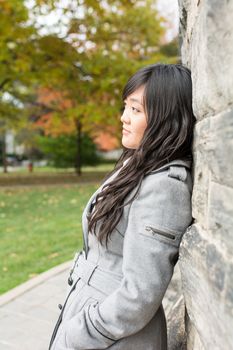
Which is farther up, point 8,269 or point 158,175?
point 158,175

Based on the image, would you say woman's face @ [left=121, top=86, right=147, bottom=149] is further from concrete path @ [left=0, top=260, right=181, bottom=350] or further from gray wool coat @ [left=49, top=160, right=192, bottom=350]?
concrete path @ [left=0, top=260, right=181, bottom=350]

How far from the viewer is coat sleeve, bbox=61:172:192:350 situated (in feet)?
4.60

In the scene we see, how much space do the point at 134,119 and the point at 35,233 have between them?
17.5 ft

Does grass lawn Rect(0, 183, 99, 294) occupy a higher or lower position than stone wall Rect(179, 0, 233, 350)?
lower

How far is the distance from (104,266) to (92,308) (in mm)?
164

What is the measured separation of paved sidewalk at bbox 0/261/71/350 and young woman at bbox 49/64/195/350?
161cm

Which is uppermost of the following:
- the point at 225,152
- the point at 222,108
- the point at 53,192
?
the point at 222,108

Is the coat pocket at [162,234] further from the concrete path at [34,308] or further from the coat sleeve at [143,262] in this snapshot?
the concrete path at [34,308]

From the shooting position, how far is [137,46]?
16219mm

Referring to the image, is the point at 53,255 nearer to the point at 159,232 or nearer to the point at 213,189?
the point at 159,232

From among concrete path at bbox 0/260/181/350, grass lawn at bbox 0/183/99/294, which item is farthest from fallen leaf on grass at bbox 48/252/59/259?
concrete path at bbox 0/260/181/350

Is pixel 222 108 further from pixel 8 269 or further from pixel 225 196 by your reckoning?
pixel 8 269

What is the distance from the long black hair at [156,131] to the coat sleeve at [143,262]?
81 millimetres

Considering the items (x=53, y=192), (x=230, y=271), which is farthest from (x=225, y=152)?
(x=53, y=192)
